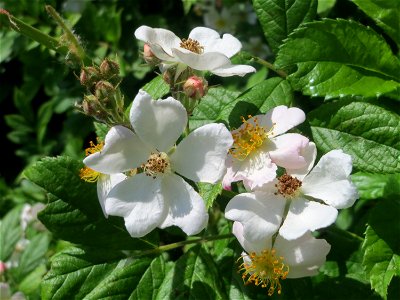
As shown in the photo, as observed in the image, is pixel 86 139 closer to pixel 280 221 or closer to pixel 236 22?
pixel 236 22

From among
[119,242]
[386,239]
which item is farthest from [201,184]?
[386,239]

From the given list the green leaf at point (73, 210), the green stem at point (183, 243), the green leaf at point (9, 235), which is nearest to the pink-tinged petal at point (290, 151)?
the green stem at point (183, 243)

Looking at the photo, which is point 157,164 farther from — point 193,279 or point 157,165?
point 193,279

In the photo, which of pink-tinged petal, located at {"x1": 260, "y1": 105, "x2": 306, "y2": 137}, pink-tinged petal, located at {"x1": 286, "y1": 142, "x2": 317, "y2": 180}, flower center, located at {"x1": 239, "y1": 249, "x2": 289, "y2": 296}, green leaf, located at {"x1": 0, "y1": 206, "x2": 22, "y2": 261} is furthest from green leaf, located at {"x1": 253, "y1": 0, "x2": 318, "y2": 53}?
green leaf, located at {"x1": 0, "y1": 206, "x2": 22, "y2": 261}

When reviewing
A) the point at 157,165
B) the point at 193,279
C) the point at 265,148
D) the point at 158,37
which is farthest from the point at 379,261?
the point at 158,37

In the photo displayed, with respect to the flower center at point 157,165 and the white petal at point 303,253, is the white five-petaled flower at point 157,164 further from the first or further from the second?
the white petal at point 303,253

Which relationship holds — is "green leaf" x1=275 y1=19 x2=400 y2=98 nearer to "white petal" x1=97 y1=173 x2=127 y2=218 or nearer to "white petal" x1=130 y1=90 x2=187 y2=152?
"white petal" x1=130 y1=90 x2=187 y2=152
